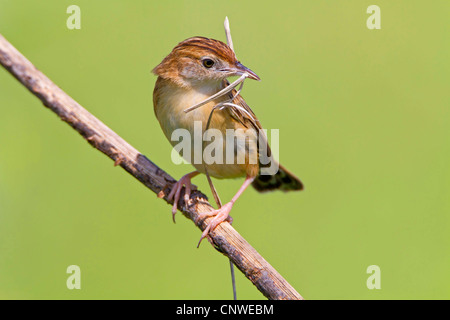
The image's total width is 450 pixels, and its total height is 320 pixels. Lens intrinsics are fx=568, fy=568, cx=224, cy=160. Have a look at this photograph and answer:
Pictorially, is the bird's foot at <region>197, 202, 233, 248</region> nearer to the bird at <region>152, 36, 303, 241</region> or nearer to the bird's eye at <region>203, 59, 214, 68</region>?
the bird at <region>152, 36, 303, 241</region>

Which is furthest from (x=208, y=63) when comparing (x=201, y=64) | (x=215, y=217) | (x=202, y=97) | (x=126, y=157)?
(x=215, y=217)

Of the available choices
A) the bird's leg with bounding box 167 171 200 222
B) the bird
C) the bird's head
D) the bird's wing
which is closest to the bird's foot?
the bird

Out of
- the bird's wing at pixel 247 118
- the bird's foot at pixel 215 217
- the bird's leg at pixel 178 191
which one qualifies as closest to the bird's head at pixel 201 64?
the bird's wing at pixel 247 118

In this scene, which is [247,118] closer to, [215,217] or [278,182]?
[215,217]

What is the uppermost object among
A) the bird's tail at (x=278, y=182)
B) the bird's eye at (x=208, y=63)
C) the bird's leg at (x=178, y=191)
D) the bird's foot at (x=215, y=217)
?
the bird's eye at (x=208, y=63)

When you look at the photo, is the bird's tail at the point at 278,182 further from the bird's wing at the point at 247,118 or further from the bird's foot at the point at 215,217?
the bird's foot at the point at 215,217

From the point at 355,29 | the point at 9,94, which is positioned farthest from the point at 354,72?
the point at 9,94

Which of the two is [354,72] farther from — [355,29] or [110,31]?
[110,31]
